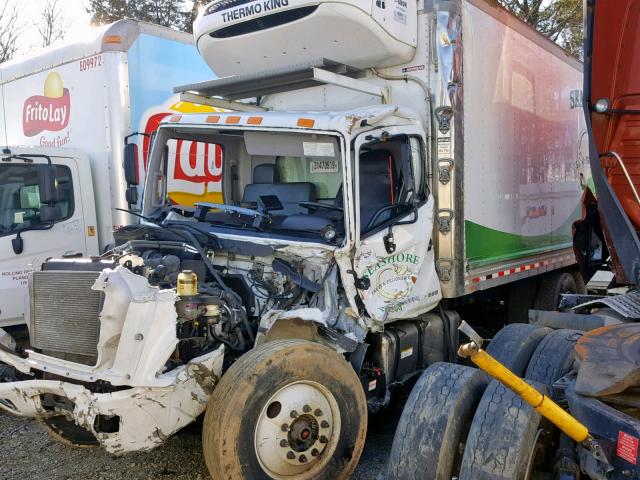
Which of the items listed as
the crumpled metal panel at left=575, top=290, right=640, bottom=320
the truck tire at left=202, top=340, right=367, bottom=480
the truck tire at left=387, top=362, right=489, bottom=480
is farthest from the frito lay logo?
the crumpled metal panel at left=575, top=290, right=640, bottom=320

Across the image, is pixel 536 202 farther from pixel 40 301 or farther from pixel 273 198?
pixel 40 301

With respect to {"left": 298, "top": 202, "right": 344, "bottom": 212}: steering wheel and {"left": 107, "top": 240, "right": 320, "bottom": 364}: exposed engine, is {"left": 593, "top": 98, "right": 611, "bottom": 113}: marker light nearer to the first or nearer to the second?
{"left": 298, "top": 202, "right": 344, "bottom": 212}: steering wheel

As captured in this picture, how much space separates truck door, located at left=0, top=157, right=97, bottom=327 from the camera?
5.46 metres

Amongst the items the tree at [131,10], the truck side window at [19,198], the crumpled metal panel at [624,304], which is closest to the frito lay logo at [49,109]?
the truck side window at [19,198]

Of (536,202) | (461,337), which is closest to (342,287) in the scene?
(461,337)

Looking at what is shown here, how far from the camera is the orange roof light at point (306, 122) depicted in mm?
4281

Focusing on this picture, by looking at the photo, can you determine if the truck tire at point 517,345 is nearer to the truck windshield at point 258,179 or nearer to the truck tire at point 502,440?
the truck tire at point 502,440

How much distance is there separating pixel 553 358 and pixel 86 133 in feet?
17.3

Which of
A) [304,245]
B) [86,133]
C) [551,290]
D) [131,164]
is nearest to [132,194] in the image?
[131,164]

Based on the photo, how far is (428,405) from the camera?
2920 millimetres

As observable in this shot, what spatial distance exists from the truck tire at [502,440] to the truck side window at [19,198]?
4.60 meters

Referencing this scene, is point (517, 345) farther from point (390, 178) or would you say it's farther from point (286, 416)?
point (390, 178)

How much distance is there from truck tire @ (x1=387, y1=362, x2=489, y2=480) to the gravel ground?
53.6 inches

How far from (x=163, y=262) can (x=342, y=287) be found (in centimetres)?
121
